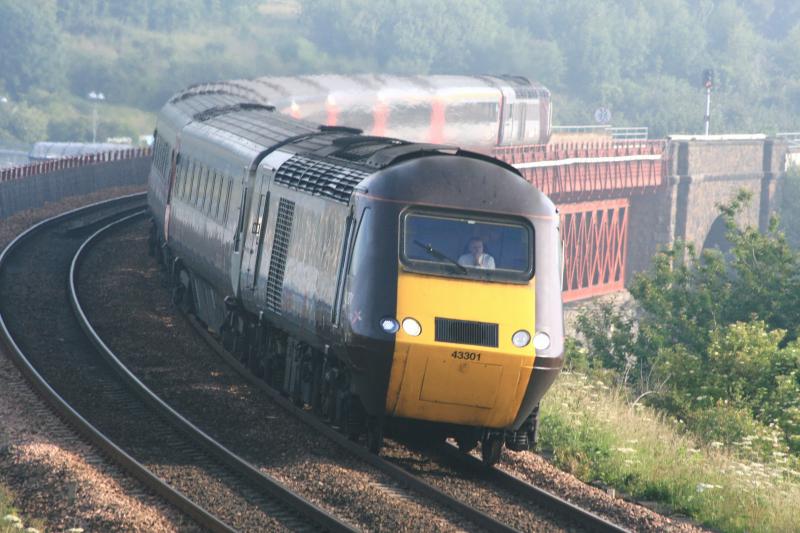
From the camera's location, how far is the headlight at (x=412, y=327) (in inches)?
555

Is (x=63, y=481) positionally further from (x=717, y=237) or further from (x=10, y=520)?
(x=717, y=237)

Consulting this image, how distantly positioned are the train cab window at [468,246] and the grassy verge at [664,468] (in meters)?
2.46

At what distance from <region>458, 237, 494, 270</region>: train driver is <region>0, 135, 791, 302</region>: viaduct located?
38.6m

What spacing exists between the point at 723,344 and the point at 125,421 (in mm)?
15203

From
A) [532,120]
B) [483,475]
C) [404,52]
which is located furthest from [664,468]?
[404,52]

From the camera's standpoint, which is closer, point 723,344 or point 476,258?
point 476,258

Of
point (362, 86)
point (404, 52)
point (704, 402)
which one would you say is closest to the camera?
point (704, 402)

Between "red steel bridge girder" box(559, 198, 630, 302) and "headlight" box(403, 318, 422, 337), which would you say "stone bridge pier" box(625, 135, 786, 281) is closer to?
"red steel bridge girder" box(559, 198, 630, 302)

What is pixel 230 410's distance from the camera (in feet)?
57.5

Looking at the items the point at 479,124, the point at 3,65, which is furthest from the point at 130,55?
the point at 479,124

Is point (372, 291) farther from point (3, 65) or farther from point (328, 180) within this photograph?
point (3, 65)

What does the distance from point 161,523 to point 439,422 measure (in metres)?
3.80

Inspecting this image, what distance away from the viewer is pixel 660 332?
37.7 m

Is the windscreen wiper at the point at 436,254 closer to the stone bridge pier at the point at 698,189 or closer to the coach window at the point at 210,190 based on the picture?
the coach window at the point at 210,190
